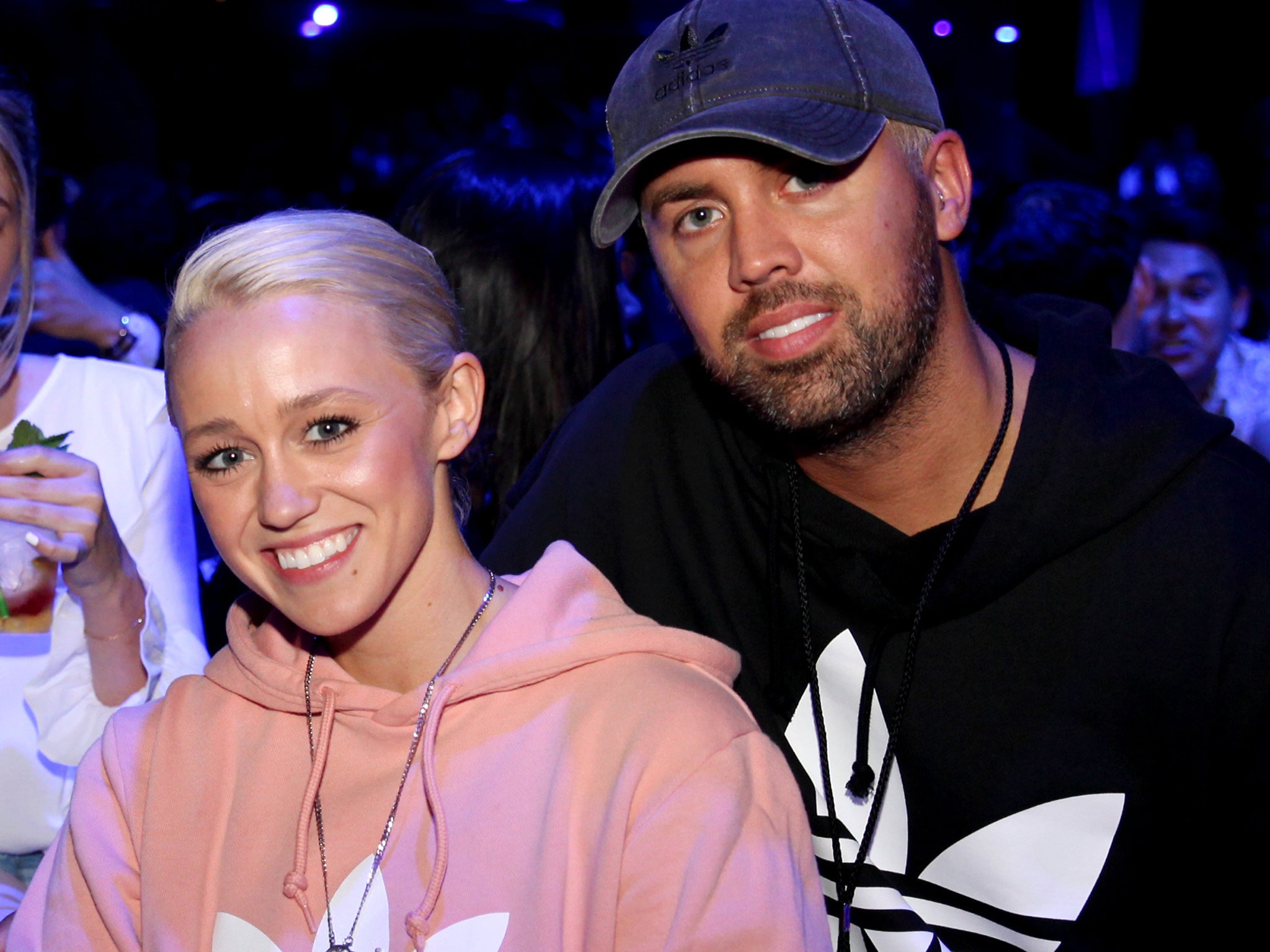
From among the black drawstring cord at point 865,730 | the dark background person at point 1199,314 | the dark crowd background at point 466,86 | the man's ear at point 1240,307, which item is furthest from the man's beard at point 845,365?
the dark crowd background at point 466,86

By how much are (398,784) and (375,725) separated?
0.09m

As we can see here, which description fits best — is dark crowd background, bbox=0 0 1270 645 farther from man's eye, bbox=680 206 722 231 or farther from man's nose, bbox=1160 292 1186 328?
man's eye, bbox=680 206 722 231

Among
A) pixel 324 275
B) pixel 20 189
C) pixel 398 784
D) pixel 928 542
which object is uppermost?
pixel 20 189

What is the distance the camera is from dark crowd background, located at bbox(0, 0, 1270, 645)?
6652mm

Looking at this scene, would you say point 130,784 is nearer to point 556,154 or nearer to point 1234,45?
point 556,154

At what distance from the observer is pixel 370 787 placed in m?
1.56

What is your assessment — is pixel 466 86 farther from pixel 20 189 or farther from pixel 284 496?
pixel 284 496

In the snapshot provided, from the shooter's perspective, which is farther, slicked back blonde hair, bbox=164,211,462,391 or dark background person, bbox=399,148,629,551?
dark background person, bbox=399,148,629,551

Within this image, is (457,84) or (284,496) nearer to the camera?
(284,496)

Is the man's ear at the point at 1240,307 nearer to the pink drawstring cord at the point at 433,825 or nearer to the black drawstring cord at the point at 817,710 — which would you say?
the black drawstring cord at the point at 817,710

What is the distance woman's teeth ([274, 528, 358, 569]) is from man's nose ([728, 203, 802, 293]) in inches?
26.8

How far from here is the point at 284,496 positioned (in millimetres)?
1472

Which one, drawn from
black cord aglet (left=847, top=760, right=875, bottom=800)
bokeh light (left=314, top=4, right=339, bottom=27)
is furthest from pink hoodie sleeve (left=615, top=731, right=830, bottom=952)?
bokeh light (left=314, top=4, right=339, bottom=27)

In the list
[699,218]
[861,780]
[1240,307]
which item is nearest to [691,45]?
[699,218]
